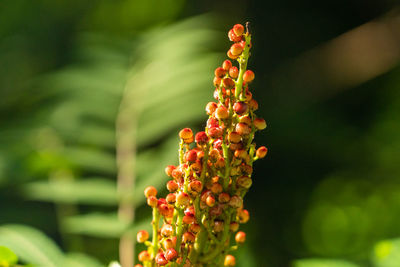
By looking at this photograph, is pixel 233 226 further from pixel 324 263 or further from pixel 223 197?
pixel 324 263

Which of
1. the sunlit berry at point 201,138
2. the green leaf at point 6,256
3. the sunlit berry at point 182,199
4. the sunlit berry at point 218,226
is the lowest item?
the sunlit berry at point 218,226

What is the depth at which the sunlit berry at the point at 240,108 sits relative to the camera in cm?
100

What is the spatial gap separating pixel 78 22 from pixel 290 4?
6.48 ft

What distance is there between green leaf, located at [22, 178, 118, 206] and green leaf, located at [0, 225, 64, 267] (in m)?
0.51

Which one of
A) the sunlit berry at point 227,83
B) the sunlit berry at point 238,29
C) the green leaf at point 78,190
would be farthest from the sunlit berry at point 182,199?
the green leaf at point 78,190

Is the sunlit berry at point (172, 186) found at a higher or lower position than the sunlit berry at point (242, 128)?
lower

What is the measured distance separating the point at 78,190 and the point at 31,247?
2.33 ft

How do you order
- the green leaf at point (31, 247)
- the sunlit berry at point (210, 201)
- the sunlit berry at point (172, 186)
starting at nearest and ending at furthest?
the sunlit berry at point (210, 201) < the sunlit berry at point (172, 186) < the green leaf at point (31, 247)

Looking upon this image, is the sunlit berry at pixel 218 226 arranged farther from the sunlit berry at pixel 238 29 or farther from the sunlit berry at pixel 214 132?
the sunlit berry at pixel 238 29

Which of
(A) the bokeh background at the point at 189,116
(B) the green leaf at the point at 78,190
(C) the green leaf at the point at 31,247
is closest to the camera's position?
(C) the green leaf at the point at 31,247

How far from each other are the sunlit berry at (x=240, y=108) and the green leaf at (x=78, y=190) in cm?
105

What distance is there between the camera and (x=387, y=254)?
136cm

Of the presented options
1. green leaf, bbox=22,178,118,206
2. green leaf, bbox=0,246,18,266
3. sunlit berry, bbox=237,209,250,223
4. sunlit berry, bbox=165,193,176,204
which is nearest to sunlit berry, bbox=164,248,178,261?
sunlit berry, bbox=165,193,176,204

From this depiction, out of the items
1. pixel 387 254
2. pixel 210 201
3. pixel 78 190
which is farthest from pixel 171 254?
pixel 78 190
